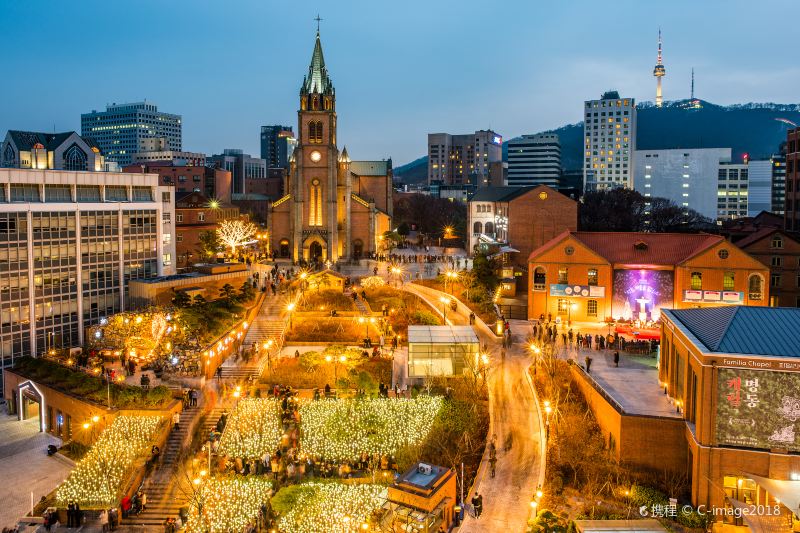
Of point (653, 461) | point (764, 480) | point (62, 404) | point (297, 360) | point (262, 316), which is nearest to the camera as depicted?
point (764, 480)

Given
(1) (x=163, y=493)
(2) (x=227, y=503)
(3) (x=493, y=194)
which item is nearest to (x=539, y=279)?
(2) (x=227, y=503)

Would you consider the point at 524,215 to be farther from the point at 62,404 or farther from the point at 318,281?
the point at 62,404

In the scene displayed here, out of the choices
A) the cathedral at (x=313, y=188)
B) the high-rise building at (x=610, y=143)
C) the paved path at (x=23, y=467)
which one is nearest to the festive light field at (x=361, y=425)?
the paved path at (x=23, y=467)

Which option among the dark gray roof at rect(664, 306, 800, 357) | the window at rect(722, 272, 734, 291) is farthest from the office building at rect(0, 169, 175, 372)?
the window at rect(722, 272, 734, 291)

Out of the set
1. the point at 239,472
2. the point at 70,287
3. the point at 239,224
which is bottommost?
the point at 239,472

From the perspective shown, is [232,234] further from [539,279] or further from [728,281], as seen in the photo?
[728,281]

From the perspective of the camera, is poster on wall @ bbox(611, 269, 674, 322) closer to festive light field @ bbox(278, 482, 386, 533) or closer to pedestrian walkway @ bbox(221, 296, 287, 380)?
pedestrian walkway @ bbox(221, 296, 287, 380)

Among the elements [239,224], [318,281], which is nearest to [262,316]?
[318,281]
